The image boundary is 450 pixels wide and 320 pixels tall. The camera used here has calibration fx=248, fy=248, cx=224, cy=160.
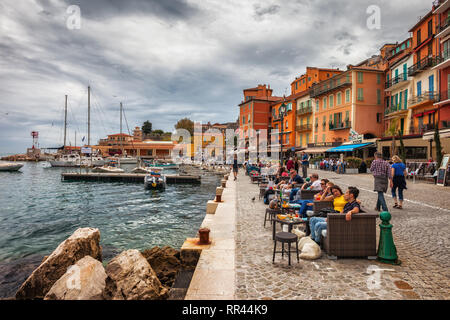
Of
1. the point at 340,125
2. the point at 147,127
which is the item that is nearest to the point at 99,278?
the point at 340,125

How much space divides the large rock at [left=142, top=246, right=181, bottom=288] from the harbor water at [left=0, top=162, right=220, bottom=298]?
204 centimetres

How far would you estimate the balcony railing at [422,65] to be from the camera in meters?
19.7

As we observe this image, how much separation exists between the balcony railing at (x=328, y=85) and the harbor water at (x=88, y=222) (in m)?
22.8

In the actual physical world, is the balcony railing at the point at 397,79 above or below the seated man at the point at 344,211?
above

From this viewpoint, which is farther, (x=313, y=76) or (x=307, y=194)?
(x=313, y=76)

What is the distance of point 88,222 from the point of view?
11.6 meters

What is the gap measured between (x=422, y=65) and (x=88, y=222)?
2706 cm

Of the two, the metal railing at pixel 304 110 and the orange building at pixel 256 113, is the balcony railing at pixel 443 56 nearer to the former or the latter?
the metal railing at pixel 304 110

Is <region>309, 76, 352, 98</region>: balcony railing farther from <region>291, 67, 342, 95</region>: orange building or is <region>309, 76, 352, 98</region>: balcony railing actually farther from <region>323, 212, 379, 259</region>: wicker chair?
<region>323, 212, 379, 259</region>: wicker chair

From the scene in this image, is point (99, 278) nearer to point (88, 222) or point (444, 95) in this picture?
point (88, 222)

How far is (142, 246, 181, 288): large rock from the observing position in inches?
200

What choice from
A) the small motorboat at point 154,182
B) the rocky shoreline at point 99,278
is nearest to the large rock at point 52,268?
the rocky shoreline at point 99,278

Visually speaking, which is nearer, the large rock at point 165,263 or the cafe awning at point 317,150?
the large rock at point 165,263

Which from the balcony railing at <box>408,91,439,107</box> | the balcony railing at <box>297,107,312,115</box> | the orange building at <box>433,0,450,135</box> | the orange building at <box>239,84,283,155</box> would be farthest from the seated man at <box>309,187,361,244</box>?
the orange building at <box>239,84,283,155</box>
